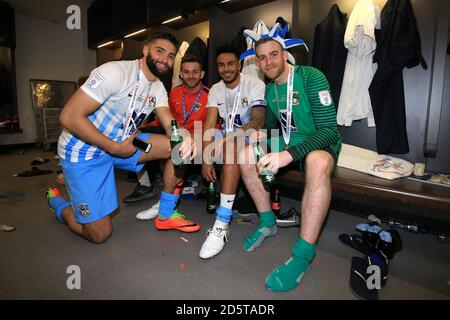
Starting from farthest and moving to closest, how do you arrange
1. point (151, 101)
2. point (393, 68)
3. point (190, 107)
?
point (190, 107), point (393, 68), point (151, 101)

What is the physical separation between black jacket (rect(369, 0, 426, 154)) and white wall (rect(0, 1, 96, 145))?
18.8ft

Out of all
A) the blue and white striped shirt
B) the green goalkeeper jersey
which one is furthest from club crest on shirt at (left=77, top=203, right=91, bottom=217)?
the green goalkeeper jersey

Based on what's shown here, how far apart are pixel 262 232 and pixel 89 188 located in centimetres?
108

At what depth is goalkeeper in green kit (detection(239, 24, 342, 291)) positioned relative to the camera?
125cm

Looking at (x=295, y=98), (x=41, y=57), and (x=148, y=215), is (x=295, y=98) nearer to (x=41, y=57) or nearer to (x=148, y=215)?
(x=148, y=215)

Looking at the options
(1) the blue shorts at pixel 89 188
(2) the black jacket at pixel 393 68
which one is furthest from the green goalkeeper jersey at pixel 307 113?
(1) the blue shorts at pixel 89 188

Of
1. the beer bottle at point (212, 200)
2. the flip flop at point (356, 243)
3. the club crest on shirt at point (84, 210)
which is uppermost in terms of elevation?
the club crest on shirt at point (84, 210)

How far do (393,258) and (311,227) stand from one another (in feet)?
2.37

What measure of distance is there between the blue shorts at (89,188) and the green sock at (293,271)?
1069mm

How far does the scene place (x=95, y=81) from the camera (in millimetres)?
1409

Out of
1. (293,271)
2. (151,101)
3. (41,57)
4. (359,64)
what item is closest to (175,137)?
(151,101)

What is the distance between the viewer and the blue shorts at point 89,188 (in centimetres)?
155

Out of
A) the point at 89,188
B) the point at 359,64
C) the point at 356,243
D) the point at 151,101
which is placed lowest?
the point at 356,243

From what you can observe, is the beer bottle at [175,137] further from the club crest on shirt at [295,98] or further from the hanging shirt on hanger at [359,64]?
the hanging shirt on hanger at [359,64]
